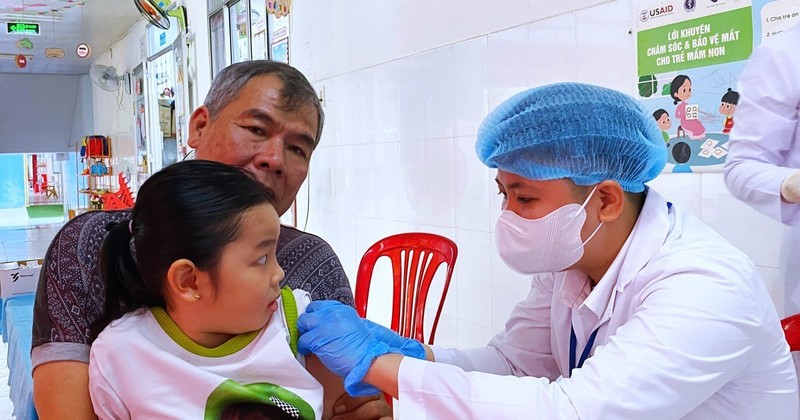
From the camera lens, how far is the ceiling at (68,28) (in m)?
7.53

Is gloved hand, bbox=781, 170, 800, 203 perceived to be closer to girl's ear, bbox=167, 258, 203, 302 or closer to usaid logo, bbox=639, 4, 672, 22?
usaid logo, bbox=639, 4, 672, 22

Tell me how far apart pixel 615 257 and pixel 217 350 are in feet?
2.32

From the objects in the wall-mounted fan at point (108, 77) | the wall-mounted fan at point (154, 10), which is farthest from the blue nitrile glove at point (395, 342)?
the wall-mounted fan at point (108, 77)

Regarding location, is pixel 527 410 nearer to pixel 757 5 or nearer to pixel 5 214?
pixel 757 5

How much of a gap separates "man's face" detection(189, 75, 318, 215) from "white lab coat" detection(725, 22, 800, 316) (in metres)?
1.08

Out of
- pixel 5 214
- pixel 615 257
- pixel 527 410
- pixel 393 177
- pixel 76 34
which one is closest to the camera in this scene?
pixel 527 410

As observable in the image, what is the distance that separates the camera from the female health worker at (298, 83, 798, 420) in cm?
96

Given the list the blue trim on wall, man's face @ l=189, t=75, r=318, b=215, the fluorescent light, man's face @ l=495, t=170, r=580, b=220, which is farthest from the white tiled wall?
the blue trim on wall

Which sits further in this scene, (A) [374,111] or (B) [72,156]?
(B) [72,156]

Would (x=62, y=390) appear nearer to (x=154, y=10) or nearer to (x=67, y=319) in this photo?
(x=67, y=319)

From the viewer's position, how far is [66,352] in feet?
3.80

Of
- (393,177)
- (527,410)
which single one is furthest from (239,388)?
(393,177)

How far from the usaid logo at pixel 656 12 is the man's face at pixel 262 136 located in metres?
1.15

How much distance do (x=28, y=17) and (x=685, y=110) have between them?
8189mm
